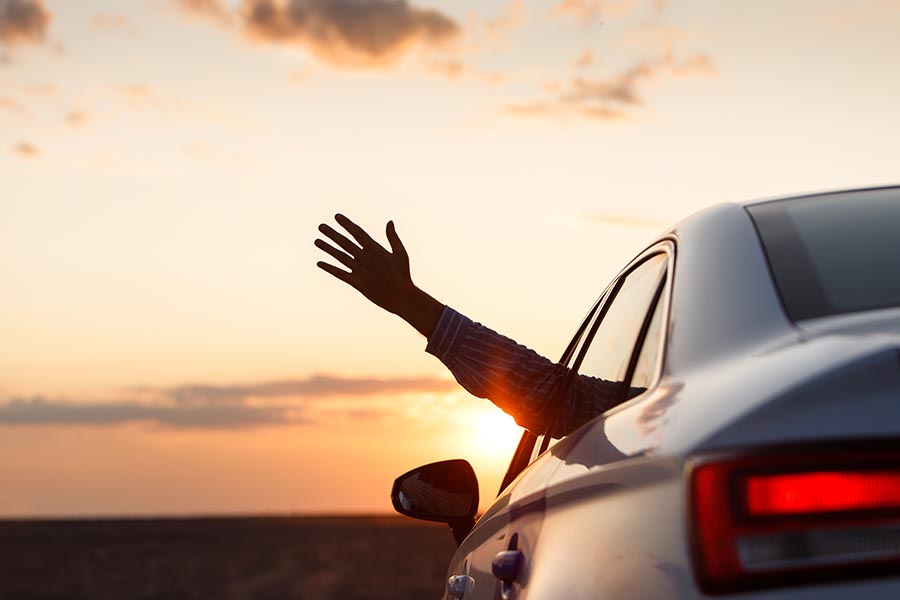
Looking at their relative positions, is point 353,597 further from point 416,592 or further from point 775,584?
point 775,584

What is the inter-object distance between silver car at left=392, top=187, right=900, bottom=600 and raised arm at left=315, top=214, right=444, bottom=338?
2.36 ft

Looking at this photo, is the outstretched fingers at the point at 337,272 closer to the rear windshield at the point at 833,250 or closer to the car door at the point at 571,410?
the car door at the point at 571,410

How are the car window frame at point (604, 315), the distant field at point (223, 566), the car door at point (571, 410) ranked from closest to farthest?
the car window frame at point (604, 315) < the car door at point (571, 410) < the distant field at point (223, 566)

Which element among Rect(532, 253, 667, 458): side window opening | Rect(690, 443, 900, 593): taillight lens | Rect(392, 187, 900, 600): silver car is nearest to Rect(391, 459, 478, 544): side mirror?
Rect(532, 253, 667, 458): side window opening

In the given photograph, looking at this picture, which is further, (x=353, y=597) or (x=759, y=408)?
(x=353, y=597)

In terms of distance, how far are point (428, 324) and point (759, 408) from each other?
2.02m

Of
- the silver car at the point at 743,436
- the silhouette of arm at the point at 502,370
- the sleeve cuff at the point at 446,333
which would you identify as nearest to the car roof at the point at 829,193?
the silver car at the point at 743,436

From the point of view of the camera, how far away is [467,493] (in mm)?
4441

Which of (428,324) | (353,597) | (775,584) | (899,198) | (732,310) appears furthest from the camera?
(353,597)

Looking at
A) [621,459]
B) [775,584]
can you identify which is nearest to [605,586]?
[621,459]

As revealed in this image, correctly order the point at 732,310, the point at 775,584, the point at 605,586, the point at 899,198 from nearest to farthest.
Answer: the point at 775,584 < the point at 605,586 < the point at 732,310 < the point at 899,198

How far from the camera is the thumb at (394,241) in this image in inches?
166

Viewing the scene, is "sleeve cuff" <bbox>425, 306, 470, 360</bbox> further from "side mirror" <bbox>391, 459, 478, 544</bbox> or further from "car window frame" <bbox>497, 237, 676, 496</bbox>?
"side mirror" <bbox>391, 459, 478, 544</bbox>

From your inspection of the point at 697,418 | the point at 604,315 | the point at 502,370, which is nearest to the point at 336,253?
the point at 604,315
